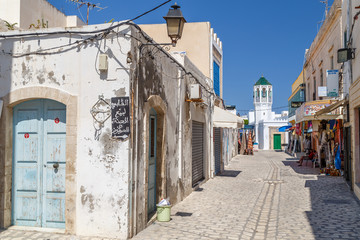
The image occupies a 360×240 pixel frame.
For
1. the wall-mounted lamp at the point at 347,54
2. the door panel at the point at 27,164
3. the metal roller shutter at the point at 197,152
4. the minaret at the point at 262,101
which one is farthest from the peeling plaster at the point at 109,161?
the minaret at the point at 262,101

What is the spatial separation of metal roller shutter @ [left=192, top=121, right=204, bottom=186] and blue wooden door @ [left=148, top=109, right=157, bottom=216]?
11.5 ft

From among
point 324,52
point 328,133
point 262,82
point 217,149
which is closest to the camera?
point 328,133

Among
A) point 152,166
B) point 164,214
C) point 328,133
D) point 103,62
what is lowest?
point 164,214

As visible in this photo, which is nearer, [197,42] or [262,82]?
[197,42]

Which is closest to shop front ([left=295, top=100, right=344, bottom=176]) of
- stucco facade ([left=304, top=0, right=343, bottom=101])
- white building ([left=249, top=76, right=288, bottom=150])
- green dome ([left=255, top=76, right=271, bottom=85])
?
stucco facade ([left=304, top=0, right=343, bottom=101])

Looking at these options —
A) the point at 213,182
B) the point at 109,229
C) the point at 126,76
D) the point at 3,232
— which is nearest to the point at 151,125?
the point at 126,76

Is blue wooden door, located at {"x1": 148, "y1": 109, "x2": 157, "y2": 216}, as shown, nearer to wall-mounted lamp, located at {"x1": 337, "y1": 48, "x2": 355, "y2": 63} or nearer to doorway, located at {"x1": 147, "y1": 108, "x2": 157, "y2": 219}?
doorway, located at {"x1": 147, "y1": 108, "x2": 157, "y2": 219}

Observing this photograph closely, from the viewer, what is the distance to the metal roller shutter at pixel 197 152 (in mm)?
10898

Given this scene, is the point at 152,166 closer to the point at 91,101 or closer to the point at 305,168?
the point at 91,101

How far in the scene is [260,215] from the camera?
7.45 meters

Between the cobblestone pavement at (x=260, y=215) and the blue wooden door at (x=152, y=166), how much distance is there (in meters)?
0.50

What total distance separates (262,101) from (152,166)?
140 feet

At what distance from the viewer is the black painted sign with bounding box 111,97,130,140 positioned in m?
5.54

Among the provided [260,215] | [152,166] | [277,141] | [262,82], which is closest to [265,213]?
[260,215]
